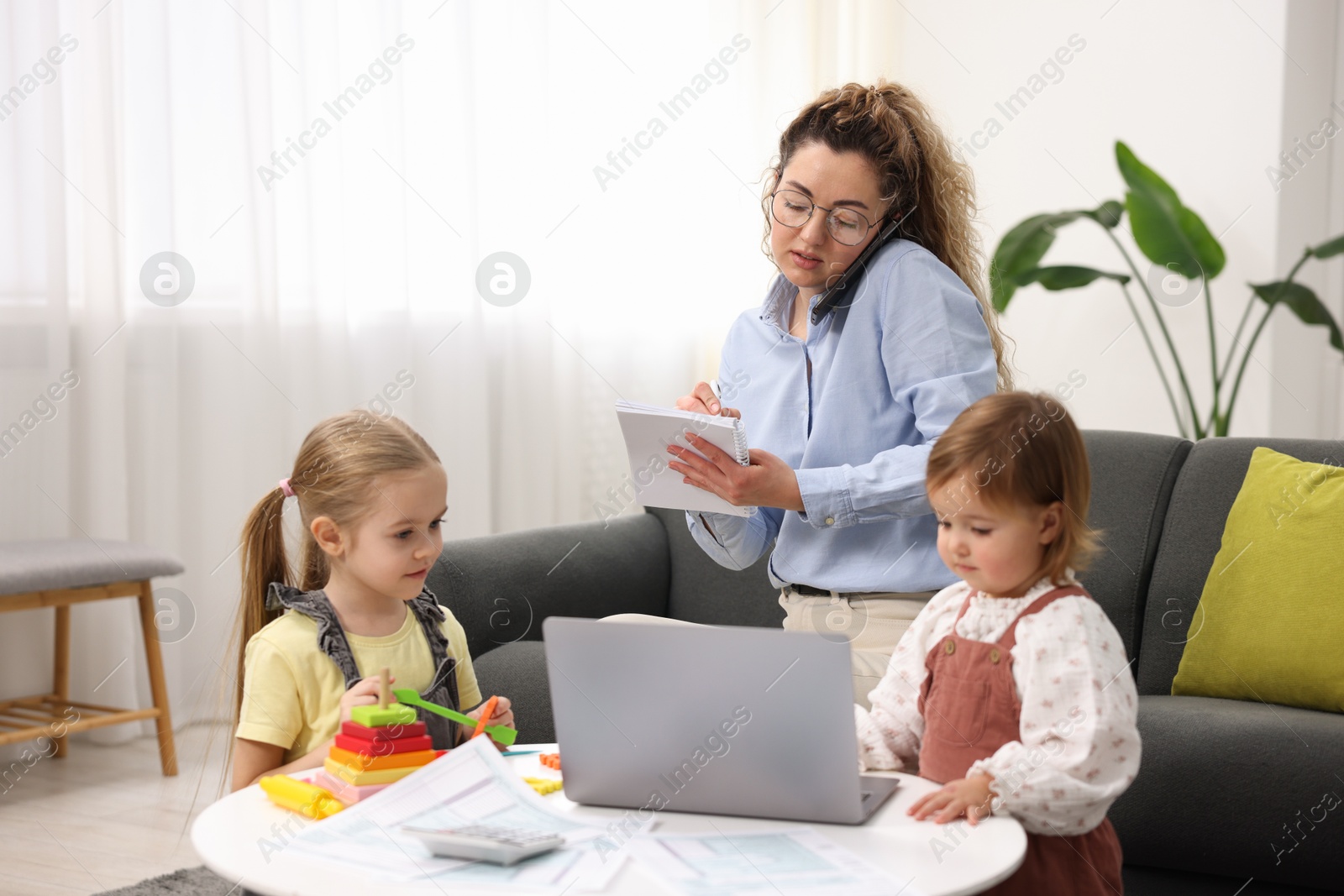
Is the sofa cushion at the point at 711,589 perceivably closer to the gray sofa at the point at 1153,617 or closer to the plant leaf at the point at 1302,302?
the gray sofa at the point at 1153,617

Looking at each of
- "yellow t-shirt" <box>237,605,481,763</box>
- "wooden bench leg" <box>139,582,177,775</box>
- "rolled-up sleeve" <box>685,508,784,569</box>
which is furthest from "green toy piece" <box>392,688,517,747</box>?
"wooden bench leg" <box>139,582,177,775</box>

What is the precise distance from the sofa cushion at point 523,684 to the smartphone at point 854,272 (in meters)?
0.84

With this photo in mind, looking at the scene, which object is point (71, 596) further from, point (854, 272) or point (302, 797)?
point (854, 272)

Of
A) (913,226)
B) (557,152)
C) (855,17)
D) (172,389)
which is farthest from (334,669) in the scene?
(855,17)

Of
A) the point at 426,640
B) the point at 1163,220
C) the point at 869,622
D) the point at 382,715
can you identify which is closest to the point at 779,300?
the point at 869,622

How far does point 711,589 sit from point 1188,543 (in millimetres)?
939

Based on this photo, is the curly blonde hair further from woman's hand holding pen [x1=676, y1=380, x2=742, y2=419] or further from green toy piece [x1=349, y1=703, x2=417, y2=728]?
green toy piece [x1=349, y1=703, x2=417, y2=728]

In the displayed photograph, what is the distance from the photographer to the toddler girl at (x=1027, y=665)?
3.57 feet

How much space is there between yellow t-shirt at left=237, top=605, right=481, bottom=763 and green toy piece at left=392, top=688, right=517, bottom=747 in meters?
0.11

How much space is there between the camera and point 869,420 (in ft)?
5.38

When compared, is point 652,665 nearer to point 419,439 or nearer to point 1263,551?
point 419,439

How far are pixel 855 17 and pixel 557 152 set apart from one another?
1.31 m

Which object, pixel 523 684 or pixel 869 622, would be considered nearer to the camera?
pixel 869 622

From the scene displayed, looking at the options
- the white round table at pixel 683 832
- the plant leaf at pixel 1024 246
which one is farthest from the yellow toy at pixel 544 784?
the plant leaf at pixel 1024 246
